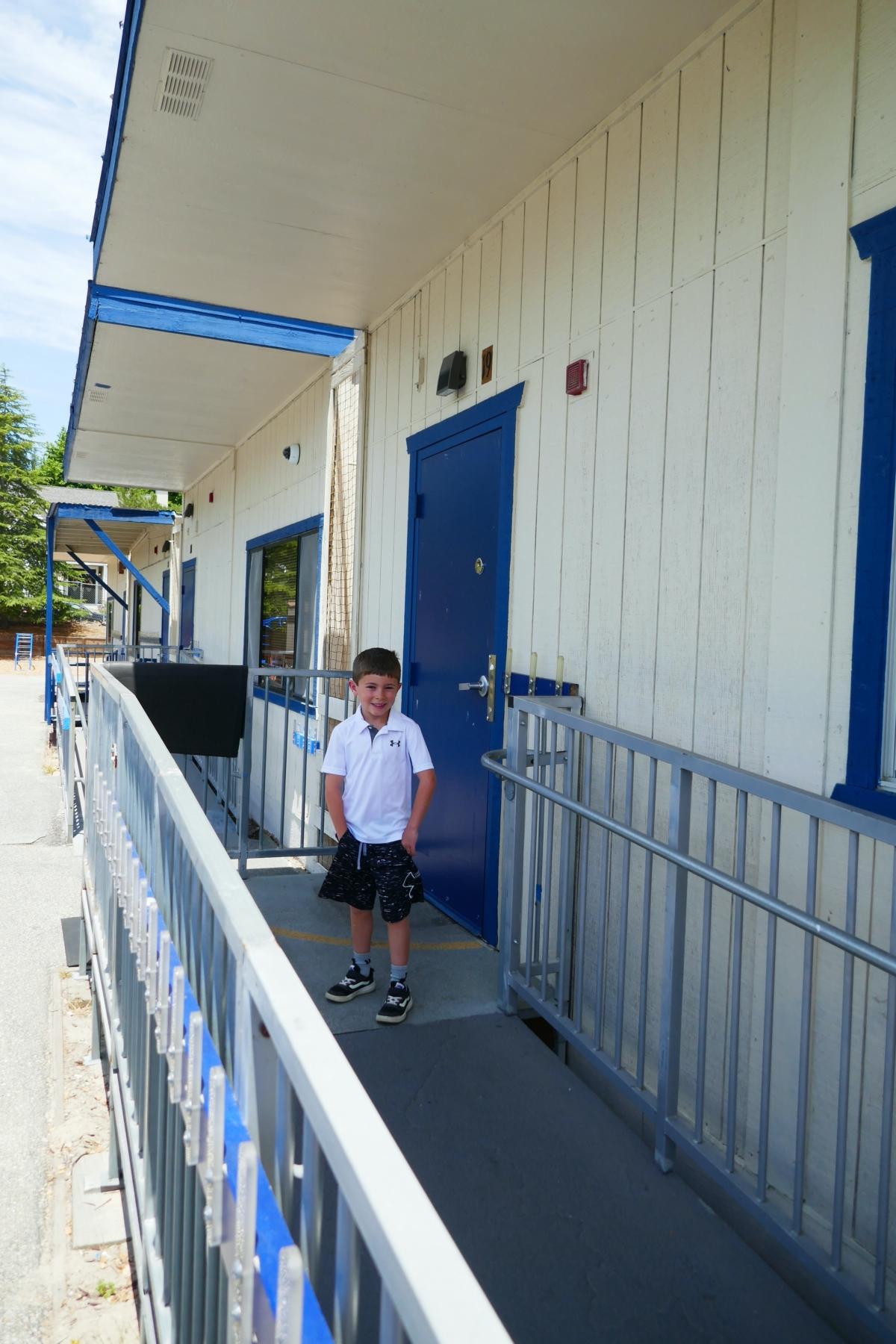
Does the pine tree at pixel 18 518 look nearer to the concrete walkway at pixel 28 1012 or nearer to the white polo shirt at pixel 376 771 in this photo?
the concrete walkway at pixel 28 1012

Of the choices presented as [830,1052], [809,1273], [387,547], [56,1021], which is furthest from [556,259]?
[56,1021]

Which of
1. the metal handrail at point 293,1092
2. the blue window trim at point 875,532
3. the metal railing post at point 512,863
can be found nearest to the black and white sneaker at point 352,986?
the metal railing post at point 512,863

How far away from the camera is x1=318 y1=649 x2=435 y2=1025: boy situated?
136 inches

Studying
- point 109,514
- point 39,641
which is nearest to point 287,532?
point 109,514

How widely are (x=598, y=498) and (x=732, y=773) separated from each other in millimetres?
1510

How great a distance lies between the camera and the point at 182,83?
135 inches

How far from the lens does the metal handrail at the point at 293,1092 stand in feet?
2.30

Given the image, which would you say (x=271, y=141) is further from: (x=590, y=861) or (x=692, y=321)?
(x=590, y=861)

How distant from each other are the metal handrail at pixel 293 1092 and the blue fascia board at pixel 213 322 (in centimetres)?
436

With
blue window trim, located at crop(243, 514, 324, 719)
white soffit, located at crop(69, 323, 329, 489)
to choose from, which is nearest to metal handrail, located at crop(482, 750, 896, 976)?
blue window trim, located at crop(243, 514, 324, 719)

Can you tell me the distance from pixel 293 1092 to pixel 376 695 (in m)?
2.28

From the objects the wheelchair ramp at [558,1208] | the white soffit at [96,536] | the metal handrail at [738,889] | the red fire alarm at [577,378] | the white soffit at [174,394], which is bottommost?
the wheelchair ramp at [558,1208]

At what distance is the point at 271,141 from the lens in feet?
12.6

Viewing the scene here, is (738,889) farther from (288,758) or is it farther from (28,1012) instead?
(288,758)
